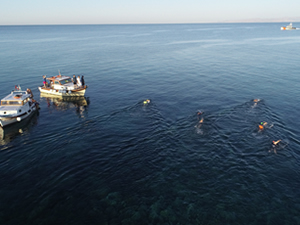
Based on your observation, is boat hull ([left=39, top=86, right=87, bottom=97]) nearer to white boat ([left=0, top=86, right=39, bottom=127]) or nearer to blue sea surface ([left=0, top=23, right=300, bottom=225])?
blue sea surface ([left=0, top=23, right=300, bottom=225])

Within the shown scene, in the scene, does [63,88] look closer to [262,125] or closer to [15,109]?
[15,109]

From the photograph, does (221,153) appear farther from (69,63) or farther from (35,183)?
(69,63)

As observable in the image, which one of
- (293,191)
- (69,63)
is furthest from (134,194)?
(69,63)

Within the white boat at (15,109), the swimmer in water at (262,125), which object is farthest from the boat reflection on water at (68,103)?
the swimmer in water at (262,125)

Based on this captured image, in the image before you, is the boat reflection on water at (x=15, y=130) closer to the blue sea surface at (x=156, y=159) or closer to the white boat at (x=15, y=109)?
the blue sea surface at (x=156, y=159)

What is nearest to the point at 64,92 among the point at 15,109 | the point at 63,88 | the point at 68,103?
the point at 63,88

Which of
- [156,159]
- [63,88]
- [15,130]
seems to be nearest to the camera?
[156,159]

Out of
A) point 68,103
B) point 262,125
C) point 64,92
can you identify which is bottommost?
point 262,125
